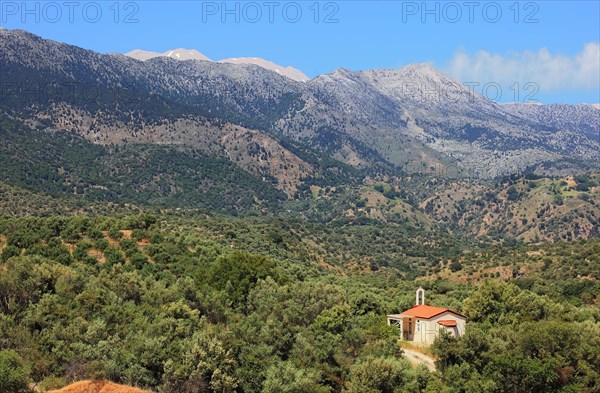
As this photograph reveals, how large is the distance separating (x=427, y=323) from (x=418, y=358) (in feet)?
14.5

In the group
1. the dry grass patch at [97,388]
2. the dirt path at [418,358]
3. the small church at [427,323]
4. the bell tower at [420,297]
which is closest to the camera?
the dry grass patch at [97,388]

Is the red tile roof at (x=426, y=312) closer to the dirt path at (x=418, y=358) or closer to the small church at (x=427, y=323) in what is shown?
the small church at (x=427, y=323)

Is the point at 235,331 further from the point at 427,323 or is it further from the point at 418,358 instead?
the point at 427,323

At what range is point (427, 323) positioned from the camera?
175 feet

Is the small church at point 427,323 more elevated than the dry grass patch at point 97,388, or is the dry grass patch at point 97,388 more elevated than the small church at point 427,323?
the small church at point 427,323

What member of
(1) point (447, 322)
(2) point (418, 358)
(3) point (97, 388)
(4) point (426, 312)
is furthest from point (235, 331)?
(1) point (447, 322)

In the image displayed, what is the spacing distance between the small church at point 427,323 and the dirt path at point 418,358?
74.3 inches

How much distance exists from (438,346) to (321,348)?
783 cm

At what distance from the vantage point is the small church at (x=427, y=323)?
5294cm

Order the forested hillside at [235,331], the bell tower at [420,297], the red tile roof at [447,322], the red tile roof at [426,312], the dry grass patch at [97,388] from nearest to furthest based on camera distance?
the dry grass patch at [97,388] → the forested hillside at [235,331] → the red tile roof at [447,322] → the red tile roof at [426,312] → the bell tower at [420,297]

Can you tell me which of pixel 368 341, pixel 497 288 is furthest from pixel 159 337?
pixel 497 288

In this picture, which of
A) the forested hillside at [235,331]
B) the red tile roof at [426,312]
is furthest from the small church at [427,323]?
the forested hillside at [235,331]

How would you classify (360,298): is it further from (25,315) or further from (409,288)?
(25,315)

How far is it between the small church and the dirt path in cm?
189
